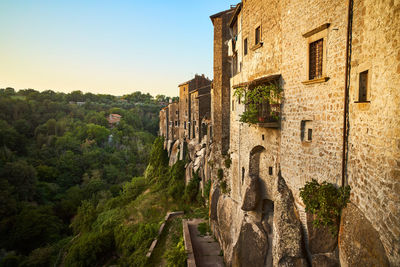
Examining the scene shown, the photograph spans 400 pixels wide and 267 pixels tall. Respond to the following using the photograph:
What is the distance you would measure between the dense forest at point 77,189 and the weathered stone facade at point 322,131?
10780 millimetres

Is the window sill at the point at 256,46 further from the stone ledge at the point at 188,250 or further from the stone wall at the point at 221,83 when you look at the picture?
the stone ledge at the point at 188,250

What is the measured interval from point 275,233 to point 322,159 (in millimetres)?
3334

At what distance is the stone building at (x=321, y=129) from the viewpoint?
4.17 metres

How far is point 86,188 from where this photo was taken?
4256 cm

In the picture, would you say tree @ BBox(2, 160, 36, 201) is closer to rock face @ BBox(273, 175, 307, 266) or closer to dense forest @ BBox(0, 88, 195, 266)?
dense forest @ BBox(0, 88, 195, 266)

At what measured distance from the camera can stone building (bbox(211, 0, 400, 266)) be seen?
4172 mm

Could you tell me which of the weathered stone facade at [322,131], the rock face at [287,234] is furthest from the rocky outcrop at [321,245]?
the rock face at [287,234]

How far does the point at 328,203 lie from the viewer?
596cm

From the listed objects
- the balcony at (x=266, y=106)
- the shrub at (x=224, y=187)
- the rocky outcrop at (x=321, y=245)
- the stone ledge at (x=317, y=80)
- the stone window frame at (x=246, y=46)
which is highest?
the stone window frame at (x=246, y=46)

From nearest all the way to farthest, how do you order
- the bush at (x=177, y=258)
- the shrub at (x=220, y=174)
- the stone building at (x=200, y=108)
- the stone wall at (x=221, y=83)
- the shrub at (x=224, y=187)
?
the bush at (x=177, y=258)
the shrub at (x=224, y=187)
the shrub at (x=220, y=174)
the stone wall at (x=221, y=83)
the stone building at (x=200, y=108)

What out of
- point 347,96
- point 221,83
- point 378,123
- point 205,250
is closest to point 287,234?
point 378,123

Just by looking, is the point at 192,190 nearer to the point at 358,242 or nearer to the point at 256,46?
the point at 256,46

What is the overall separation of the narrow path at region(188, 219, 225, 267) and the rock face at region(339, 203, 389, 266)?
1077cm

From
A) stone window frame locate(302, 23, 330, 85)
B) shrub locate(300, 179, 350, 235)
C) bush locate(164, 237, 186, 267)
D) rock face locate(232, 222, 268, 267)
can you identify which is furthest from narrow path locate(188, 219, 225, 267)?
stone window frame locate(302, 23, 330, 85)
